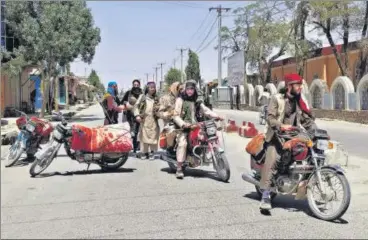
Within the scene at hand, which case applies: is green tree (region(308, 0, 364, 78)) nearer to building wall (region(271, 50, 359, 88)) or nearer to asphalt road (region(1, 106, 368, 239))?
building wall (region(271, 50, 359, 88))

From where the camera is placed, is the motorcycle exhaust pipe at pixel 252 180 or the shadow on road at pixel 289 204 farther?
the motorcycle exhaust pipe at pixel 252 180

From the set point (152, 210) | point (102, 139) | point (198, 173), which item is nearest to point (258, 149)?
point (152, 210)

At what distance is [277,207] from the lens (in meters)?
6.13

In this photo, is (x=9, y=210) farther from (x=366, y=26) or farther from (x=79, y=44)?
(x=366, y=26)

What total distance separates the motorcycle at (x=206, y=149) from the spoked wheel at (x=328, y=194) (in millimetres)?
2302

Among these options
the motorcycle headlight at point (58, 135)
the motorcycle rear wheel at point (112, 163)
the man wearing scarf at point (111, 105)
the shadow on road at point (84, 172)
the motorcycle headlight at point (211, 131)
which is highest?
the man wearing scarf at point (111, 105)

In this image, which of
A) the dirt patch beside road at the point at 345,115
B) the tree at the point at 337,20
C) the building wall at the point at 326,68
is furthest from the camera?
the building wall at the point at 326,68

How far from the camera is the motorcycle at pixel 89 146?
27.6ft

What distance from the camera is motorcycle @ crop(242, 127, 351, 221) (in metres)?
5.58

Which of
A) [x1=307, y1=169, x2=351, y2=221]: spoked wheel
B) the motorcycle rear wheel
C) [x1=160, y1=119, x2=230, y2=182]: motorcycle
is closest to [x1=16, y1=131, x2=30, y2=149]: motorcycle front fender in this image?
the motorcycle rear wheel

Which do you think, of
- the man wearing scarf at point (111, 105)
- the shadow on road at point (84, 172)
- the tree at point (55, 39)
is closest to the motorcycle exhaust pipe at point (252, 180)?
the shadow on road at point (84, 172)

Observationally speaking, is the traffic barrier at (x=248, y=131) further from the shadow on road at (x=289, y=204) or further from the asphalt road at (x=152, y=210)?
the shadow on road at (x=289, y=204)

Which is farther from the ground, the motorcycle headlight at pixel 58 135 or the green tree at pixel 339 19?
the green tree at pixel 339 19

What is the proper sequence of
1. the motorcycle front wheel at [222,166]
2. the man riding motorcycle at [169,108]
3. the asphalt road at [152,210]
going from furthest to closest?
1. the man riding motorcycle at [169,108]
2. the motorcycle front wheel at [222,166]
3. the asphalt road at [152,210]
